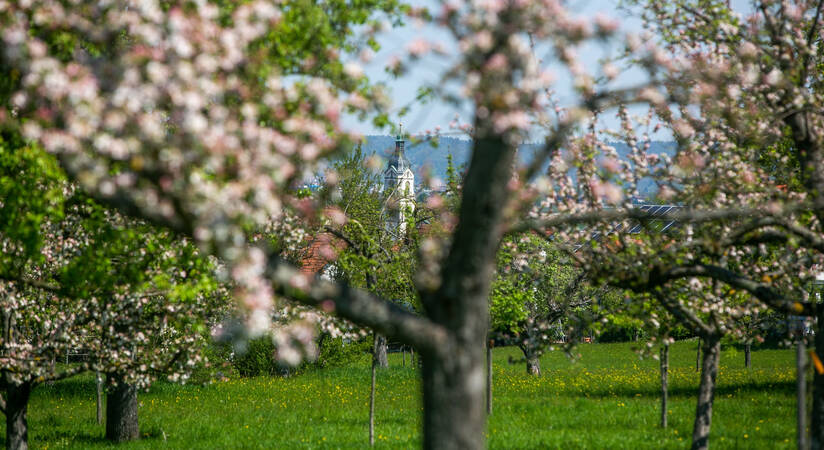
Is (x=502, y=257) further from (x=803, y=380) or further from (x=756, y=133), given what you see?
(x=803, y=380)

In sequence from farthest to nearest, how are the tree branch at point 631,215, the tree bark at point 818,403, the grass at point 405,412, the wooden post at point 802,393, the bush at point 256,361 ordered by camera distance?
the bush at point 256,361, the grass at point 405,412, the tree bark at point 818,403, the wooden post at point 802,393, the tree branch at point 631,215

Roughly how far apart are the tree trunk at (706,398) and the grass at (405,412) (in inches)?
85.7

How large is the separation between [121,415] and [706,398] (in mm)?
12323

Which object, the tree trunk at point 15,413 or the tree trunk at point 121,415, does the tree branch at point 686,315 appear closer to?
the tree trunk at point 15,413

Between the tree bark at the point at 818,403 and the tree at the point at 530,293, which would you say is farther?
the tree at the point at 530,293

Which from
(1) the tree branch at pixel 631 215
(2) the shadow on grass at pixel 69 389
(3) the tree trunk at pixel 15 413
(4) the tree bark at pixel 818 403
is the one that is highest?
(1) the tree branch at pixel 631 215

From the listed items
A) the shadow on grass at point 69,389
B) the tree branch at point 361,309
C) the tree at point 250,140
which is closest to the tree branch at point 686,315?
the tree at point 250,140

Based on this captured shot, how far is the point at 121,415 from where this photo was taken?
16.2 meters

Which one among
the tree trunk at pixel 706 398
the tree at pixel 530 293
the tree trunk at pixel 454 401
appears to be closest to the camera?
the tree trunk at pixel 454 401

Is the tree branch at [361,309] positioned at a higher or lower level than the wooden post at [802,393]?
higher

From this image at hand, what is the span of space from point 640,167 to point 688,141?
0.78m

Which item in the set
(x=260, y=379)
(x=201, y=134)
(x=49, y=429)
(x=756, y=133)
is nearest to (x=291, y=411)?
(x=49, y=429)

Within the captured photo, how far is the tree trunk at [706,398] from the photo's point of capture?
1032 cm

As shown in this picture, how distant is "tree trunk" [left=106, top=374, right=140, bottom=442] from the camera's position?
16.1 m
